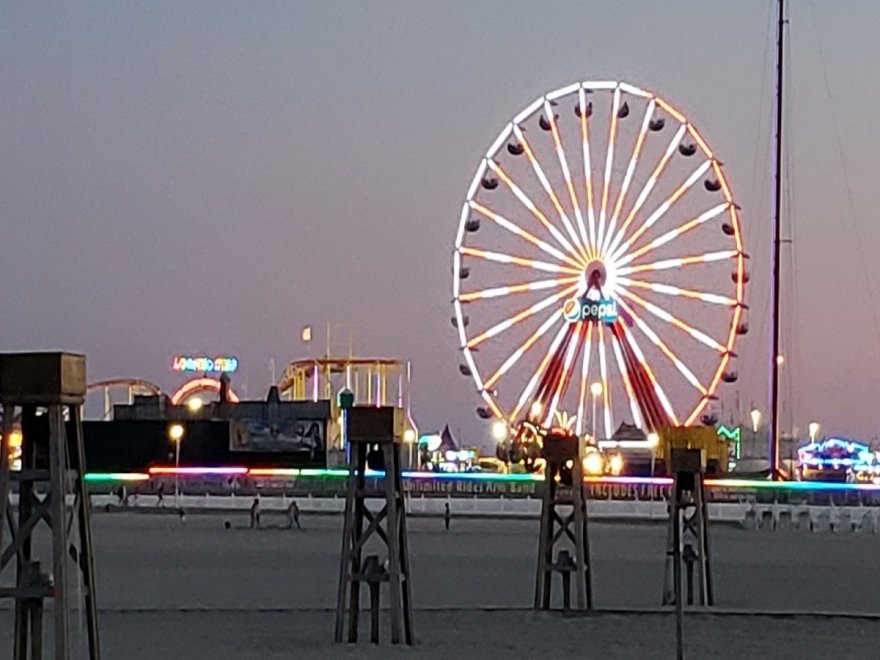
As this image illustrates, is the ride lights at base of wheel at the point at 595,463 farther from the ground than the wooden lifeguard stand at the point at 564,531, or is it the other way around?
the wooden lifeguard stand at the point at 564,531

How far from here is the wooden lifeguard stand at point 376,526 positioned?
18.6 meters

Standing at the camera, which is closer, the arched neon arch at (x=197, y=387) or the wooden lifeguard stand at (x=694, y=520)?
the wooden lifeguard stand at (x=694, y=520)

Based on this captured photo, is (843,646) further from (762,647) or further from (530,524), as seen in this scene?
(530,524)

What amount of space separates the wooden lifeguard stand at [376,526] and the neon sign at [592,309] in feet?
129

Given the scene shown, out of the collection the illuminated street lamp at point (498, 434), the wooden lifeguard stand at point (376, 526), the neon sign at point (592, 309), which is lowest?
the illuminated street lamp at point (498, 434)

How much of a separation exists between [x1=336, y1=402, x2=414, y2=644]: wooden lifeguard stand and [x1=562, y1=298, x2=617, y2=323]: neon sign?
39.4m

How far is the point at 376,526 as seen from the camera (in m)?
19.0

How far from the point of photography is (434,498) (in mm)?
64625

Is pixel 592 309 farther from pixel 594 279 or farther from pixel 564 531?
pixel 564 531

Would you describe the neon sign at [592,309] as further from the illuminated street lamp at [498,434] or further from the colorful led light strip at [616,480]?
the illuminated street lamp at [498,434]

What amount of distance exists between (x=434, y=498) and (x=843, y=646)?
151 ft

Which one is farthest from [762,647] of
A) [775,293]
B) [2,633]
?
[775,293]

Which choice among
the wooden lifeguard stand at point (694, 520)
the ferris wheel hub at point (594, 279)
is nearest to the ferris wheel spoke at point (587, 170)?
the ferris wheel hub at point (594, 279)

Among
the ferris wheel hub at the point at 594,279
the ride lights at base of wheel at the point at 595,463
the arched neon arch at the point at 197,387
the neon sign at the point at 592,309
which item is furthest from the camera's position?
the arched neon arch at the point at 197,387
